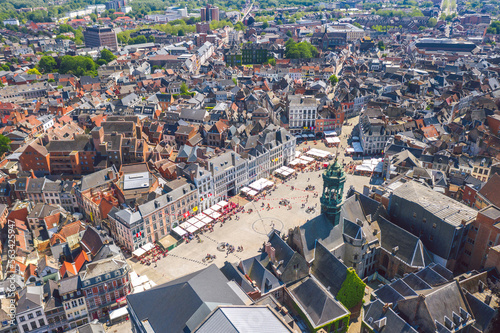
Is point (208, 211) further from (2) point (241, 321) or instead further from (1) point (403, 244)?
(2) point (241, 321)

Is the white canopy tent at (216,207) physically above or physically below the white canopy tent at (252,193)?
below

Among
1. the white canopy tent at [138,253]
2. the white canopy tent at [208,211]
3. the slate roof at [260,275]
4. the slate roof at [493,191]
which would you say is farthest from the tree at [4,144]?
the slate roof at [493,191]

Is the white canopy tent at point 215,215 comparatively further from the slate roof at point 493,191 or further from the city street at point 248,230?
the slate roof at point 493,191

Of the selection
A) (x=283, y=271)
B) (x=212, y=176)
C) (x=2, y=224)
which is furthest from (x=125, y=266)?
(x=2, y=224)

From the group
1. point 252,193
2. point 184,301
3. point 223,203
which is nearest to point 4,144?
point 223,203

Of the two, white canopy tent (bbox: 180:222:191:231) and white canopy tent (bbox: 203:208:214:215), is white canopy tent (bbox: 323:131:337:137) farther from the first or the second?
white canopy tent (bbox: 180:222:191:231)

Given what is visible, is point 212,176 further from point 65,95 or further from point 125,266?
point 65,95

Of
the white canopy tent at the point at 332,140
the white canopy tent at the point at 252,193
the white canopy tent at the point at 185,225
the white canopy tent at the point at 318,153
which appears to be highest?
the white canopy tent at the point at 332,140
